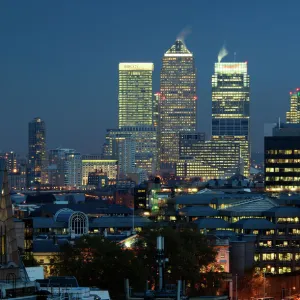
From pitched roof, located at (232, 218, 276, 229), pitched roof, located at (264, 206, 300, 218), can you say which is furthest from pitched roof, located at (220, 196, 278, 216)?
pitched roof, located at (232, 218, 276, 229)

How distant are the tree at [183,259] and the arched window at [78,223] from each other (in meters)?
40.5

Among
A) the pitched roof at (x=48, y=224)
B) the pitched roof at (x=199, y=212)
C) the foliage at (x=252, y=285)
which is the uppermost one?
the pitched roof at (x=199, y=212)

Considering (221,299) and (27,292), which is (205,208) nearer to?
(221,299)

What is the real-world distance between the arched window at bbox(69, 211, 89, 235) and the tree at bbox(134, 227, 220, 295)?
133 ft

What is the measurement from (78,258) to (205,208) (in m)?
79.8

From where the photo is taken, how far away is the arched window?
6127 inches

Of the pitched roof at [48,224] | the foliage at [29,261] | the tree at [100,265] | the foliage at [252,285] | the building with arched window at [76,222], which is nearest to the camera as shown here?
the tree at [100,265]

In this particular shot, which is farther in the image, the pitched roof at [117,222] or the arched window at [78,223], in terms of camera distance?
the pitched roof at [117,222]

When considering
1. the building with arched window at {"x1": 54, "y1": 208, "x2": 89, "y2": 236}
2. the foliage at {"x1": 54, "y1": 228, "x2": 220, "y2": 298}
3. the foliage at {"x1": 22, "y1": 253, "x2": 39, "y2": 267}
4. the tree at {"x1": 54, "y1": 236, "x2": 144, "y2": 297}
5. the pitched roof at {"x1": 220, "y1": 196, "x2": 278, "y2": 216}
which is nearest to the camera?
the tree at {"x1": 54, "y1": 236, "x2": 144, "y2": 297}

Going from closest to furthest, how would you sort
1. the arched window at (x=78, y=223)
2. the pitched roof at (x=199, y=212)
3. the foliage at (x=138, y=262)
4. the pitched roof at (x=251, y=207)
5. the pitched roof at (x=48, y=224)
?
the foliage at (x=138, y=262) → the arched window at (x=78, y=223) → the pitched roof at (x=48, y=224) → the pitched roof at (x=251, y=207) → the pitched roof at (x=199, y=212)

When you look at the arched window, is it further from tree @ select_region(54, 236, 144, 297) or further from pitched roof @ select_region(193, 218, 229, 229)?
tree @ select_region(54, 236, 144, 297)

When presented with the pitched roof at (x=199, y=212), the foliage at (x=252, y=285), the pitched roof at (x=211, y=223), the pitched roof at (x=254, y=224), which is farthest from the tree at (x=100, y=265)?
the pitched roof at (x=199, y=212)

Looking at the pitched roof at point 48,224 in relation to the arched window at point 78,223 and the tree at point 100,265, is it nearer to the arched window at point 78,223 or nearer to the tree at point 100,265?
the arched window at point 78,223

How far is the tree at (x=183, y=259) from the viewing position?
10338 cm
